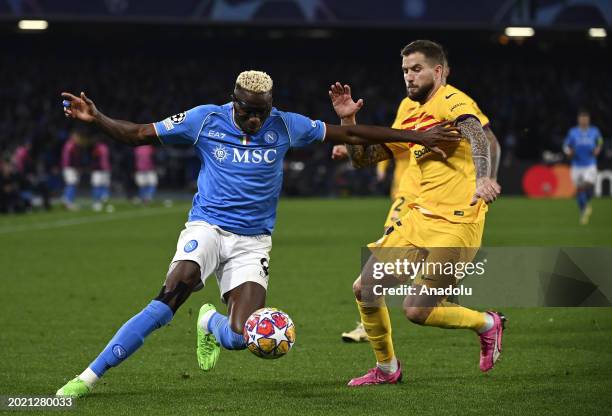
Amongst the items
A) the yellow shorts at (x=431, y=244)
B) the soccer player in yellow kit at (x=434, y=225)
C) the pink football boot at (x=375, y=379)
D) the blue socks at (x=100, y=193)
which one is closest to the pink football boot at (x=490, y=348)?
the soccer player in yellow kit at (x=434, y=225)

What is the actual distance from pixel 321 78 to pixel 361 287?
37401 millimetres

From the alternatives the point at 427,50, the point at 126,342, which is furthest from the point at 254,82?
the point at 126,342

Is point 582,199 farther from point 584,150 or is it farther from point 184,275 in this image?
point 184,275

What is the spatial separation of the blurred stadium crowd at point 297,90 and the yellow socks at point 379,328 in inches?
1181

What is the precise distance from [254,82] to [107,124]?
0.95m

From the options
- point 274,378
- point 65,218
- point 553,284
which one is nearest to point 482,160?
point 274,378

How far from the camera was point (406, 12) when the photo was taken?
33.7m

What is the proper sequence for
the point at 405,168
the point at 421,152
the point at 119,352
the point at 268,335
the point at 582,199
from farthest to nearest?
the point at 582,199 → the point at 405,168 → the point at 421,152 → the point at 268,335 → the point at 119,352

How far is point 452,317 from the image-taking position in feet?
23.6

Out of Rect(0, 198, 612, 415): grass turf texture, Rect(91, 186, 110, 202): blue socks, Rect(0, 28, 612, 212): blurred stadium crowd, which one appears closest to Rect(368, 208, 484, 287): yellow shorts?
Rect(0, 198, 612, 415): grass turf texture

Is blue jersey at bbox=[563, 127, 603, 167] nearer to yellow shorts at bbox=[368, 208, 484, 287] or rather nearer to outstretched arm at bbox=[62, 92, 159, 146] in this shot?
yellow shorts at bbox=[368, 208, 484, 287]

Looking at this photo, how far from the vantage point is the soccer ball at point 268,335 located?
6676 millimetres

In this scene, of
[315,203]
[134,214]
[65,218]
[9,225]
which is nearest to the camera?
[9,225]

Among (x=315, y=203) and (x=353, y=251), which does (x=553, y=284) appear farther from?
(x=315, y=203)
